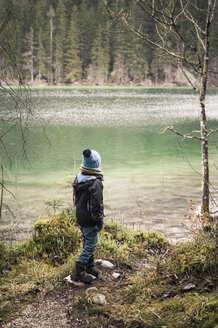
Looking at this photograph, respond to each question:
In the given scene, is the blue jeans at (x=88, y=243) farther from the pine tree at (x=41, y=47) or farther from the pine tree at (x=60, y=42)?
the pine tree at (x=60, y=42)

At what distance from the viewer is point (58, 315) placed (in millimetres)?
3305

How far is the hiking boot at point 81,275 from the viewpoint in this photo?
12.9 ft

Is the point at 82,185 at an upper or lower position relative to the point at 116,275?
upper

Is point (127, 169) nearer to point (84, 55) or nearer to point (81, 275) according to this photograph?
point (81, 275)

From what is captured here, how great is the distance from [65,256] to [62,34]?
393 ft

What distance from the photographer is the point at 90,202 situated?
13.1ft

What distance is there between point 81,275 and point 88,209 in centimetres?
72

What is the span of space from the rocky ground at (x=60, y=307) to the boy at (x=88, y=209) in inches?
5.7

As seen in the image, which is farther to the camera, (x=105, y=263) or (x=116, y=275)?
(x=105, y=263)

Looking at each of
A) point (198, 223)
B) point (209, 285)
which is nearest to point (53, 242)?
point (198, 223)

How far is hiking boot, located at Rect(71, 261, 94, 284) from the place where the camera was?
3928 mm

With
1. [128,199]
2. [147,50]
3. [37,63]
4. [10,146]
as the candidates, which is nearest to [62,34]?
A: [37,63]

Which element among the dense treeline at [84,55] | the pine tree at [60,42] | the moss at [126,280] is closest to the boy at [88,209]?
the moss at [126,280]

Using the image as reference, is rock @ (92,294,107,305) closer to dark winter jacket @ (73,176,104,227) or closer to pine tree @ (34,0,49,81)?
dark winter jacket @ (73,176,104,227)
